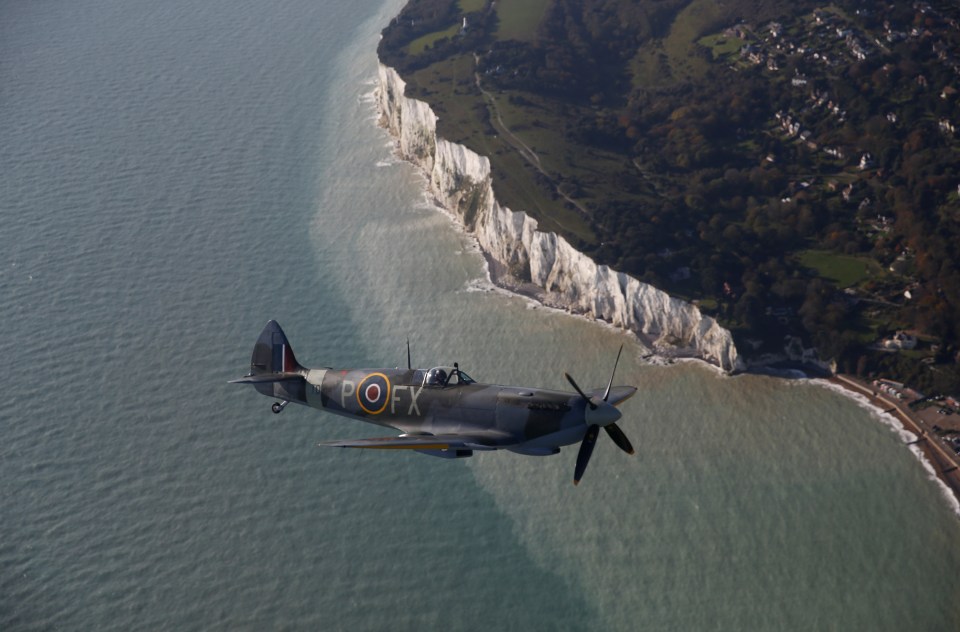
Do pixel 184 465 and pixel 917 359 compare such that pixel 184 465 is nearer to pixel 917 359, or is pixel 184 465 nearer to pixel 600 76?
pixel 917 359

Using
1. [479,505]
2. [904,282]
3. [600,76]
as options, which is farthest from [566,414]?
[600,76]

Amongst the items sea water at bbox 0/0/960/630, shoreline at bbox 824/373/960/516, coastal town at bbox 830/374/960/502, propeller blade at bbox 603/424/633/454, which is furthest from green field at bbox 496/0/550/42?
propeller blade at bbox 603/424/633/454

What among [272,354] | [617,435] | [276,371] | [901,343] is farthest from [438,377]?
[901,343]

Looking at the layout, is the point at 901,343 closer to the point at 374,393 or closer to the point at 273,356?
the point at 374,393

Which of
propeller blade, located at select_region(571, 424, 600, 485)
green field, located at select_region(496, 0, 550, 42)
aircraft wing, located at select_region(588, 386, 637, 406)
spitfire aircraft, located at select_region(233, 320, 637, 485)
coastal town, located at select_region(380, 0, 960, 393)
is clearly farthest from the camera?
green field, located at select_region(496, 0, 550, 42)

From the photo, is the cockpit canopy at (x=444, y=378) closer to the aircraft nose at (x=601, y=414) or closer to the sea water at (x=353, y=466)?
the aircraft nose at (x=601, y=414)

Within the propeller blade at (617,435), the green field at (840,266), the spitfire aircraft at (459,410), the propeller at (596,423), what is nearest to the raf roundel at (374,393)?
the spitfire aircraft at (459,410)

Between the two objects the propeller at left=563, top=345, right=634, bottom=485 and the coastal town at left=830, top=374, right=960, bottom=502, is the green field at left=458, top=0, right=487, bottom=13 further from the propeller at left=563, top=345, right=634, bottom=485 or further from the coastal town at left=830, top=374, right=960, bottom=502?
the propeller at left=563, top=345, right=634, bottom=485
